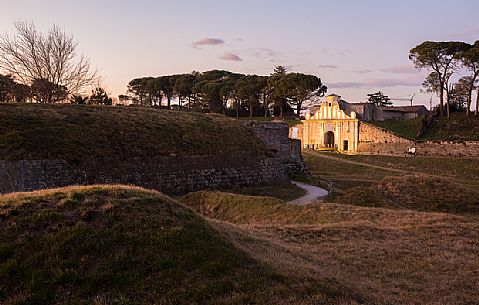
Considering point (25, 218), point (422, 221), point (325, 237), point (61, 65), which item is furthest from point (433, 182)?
point (61, 65)

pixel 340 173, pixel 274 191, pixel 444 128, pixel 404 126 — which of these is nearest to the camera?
pixel 274 191

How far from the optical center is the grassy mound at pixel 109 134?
47.4ft

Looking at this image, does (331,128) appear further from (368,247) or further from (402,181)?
(368,247)

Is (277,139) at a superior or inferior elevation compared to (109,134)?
inferior

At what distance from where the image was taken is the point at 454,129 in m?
38.5

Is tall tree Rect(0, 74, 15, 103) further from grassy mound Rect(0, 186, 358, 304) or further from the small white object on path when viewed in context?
grassy mound Rect(0, 186, 358, 304)

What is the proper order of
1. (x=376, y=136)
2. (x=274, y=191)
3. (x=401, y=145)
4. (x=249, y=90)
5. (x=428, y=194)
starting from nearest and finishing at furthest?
(x=428, y=194) < (x=274, y=191) < (x=401, y=145) < (x=376, y=136) < (x=249, y=90)

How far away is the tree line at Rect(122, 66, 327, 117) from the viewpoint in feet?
172

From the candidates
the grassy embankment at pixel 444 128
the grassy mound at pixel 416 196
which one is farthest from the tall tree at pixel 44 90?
the grassy embankment at pixel 444 128

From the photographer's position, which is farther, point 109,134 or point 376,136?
point 376,136

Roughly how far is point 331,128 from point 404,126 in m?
7.83

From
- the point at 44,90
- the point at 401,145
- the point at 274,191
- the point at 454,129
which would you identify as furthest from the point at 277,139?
the point at 454,129

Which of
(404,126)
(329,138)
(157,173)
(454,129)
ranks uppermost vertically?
(404,126)

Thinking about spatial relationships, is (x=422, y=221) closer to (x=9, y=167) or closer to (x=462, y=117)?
(x=9, y=167)
